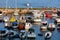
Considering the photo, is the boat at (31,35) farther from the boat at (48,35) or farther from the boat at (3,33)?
the boat at (3,33)

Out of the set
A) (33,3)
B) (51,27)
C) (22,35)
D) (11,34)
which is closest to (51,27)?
(51,27)

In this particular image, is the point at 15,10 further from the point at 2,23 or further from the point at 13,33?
the point at 13,33

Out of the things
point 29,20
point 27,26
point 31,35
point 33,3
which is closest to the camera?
point 31,35

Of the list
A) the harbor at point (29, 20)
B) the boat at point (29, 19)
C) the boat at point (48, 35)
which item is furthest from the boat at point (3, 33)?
the boat at point (29, 19)

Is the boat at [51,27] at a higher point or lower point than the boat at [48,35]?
higher

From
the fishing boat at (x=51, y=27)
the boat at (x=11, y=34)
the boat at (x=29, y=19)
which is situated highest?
the boat at (x=29, y=19)

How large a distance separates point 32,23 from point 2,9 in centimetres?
184

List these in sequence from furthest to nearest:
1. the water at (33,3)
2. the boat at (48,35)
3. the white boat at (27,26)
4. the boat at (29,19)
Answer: the water at (33,3), the boat at (29,19), the white boat at (27,26), the boat at (48,35)

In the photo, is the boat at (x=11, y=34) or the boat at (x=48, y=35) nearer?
the boat at (x=11, y=34)

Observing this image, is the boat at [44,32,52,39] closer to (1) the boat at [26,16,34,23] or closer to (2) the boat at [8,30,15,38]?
(2) the boat at [8,30,15,38]

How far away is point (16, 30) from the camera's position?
782cm

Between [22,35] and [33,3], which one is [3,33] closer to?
[22,35]

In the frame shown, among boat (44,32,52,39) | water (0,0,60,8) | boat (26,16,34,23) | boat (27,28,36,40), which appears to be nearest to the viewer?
boat (27,28,36,40)

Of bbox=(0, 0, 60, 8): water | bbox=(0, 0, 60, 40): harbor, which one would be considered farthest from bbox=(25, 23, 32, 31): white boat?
bbox=(0, 0, 60, 8): water
